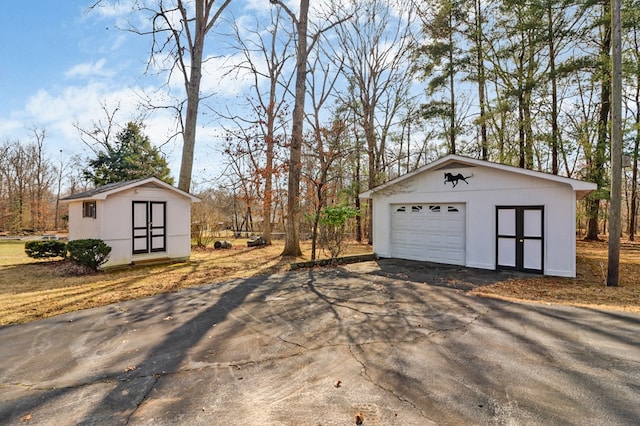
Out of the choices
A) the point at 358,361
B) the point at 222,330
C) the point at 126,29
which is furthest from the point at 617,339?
the point at 126,29

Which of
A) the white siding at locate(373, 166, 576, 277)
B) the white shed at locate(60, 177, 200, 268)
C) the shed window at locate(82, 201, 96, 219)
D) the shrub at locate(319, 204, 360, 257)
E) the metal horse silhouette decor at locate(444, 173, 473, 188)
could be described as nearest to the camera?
the white siding at locate(373, 166, 576, 277)

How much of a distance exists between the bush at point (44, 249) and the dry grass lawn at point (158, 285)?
32cm

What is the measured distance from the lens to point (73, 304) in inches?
231

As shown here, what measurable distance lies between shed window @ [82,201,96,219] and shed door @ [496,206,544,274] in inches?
483

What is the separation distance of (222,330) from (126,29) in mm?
15135

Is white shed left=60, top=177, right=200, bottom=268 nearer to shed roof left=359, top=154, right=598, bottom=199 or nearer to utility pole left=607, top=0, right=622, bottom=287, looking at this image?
shed roof left=359, top=154, right=598, bottom=199

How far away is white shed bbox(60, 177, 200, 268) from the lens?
9.77 metres

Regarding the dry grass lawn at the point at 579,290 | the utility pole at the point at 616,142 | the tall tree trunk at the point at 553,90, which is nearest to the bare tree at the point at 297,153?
the dry grass lawn at the point at 579,290

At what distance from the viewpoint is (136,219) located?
34.1ft

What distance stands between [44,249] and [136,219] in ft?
12.3

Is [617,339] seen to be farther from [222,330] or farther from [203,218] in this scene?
[203,218]

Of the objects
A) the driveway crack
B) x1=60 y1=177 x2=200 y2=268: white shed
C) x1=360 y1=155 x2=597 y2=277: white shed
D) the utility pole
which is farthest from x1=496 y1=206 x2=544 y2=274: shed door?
x1=60 y1=177 x2=200 y2=268: white shed

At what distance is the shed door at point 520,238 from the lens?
8422mm

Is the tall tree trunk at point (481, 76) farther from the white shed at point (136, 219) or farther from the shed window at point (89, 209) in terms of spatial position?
the shed window at point (89, 209)
